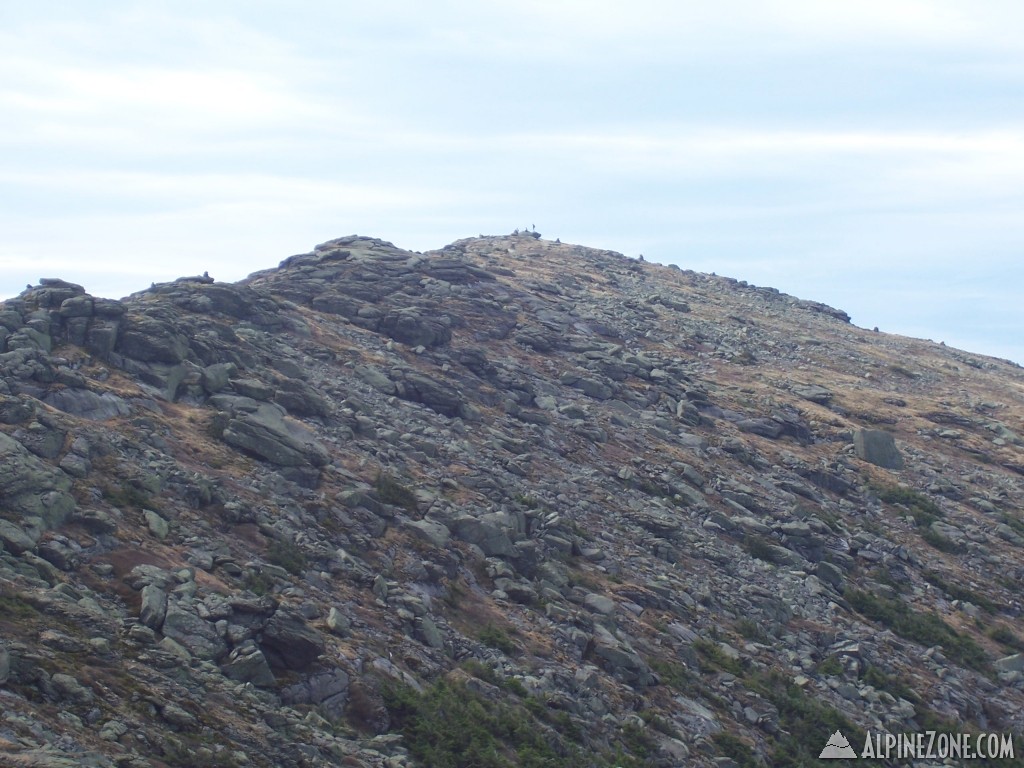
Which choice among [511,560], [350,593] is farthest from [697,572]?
[350,593]

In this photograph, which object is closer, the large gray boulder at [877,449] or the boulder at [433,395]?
the boulder at [433,395]

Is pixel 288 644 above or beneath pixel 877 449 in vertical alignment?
beneath

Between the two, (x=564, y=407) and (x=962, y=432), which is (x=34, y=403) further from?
(x=962, y=432)

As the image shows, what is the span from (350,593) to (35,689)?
7.75 meters

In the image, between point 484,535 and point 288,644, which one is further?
point 484,535

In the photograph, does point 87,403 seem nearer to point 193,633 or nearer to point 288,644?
point 193,633

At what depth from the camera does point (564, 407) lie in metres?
36.4

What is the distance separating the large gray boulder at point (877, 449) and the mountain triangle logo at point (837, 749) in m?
20.2

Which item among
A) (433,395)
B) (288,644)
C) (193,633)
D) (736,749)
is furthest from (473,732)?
(433,395)

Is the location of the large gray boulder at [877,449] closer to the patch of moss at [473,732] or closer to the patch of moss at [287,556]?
the patch of moss at [473,732]

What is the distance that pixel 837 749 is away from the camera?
75.1 feet

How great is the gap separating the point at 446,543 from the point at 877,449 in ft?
81.3

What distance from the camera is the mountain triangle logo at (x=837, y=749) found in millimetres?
22683

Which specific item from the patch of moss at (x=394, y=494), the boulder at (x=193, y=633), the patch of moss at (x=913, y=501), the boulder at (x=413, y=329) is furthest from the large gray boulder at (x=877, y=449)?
the boulder at (x=193, y=633)
